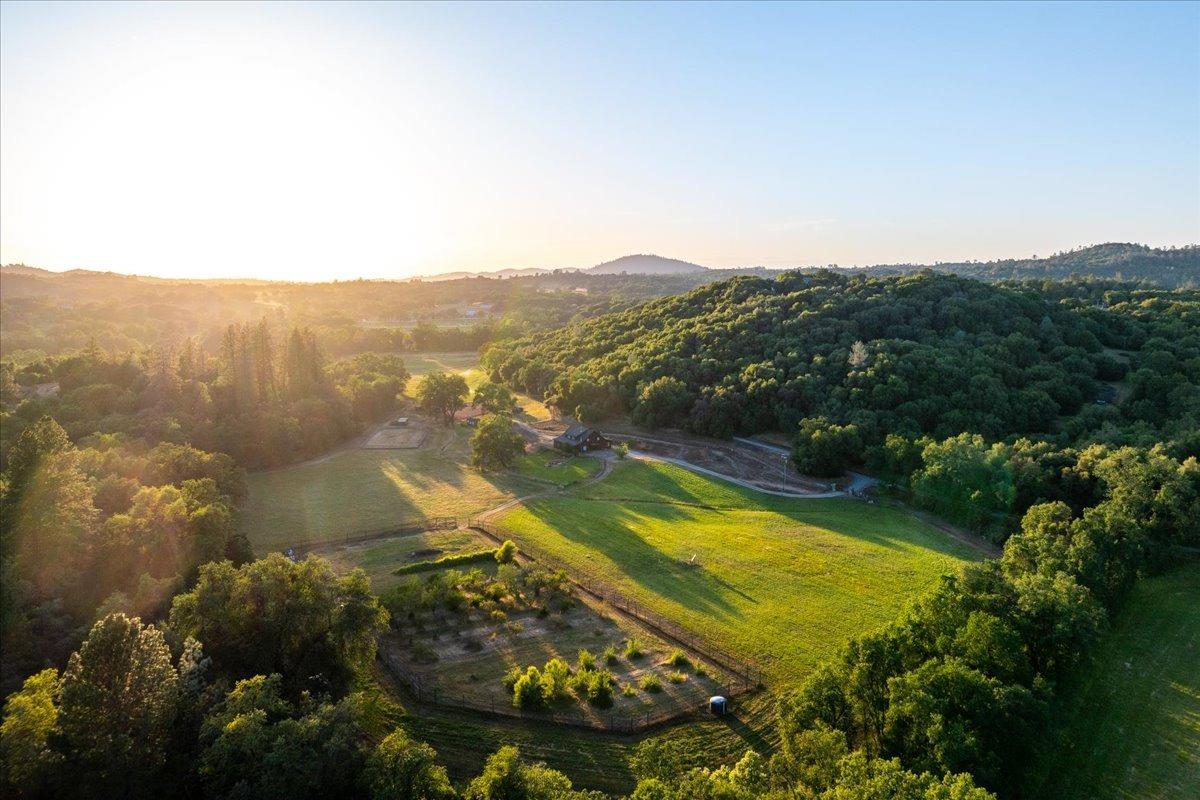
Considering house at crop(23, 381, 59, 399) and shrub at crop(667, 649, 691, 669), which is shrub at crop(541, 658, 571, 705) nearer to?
shrub at crop(667, 649, 691, 669)

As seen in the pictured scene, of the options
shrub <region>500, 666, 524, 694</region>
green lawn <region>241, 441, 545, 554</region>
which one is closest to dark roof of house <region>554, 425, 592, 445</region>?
green lawn <region>241, 441, 545, 554</region>

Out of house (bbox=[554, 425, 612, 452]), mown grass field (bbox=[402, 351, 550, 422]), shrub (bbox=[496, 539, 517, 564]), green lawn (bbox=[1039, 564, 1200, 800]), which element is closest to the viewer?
green lawn (bbox=[1039, 564, 1200, 800])

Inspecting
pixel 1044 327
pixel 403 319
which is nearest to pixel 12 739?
pixel 1044 327

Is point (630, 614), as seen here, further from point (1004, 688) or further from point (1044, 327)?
point (1044, 327)

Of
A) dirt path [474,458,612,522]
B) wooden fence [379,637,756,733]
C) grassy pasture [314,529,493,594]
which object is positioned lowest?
wooden fence [379,637,756,733]

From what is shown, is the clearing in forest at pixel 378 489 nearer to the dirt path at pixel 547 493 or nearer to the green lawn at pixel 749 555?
the dirt path at pixel 547 493

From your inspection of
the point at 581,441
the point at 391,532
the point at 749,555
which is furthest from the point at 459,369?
the point at 749,555
